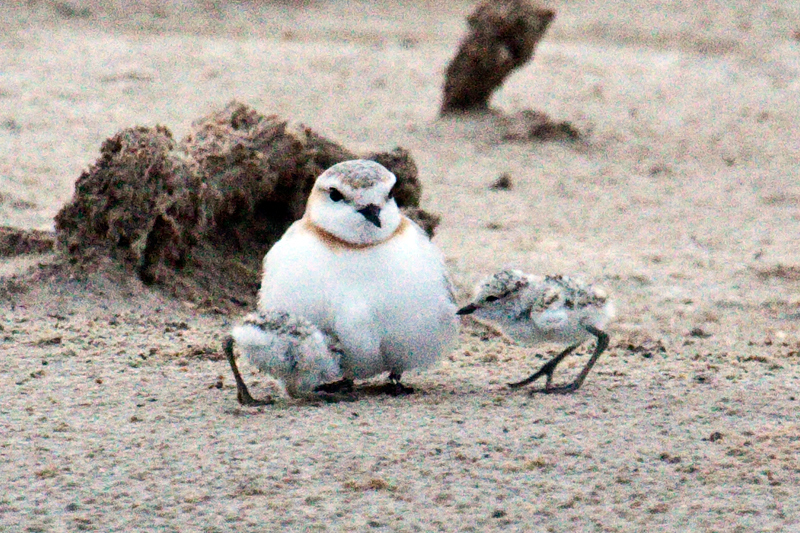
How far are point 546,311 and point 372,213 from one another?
0.80 metres

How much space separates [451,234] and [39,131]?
12.0 ft

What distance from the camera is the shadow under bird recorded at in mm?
5340

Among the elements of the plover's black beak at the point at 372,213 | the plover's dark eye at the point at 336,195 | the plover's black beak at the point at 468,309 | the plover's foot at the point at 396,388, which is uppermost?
the plover's dark eye at the point at 336,195

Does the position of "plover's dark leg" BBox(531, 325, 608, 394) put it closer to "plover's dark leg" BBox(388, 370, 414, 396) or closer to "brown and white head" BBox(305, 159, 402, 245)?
"plover's dark leg" BBox(388, 370, 414, 396)

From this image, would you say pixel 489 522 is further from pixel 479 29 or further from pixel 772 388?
pixel 479 29

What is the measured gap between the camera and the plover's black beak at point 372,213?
16.7ft

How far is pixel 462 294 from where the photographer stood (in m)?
7.52

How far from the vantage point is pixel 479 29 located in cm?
1163

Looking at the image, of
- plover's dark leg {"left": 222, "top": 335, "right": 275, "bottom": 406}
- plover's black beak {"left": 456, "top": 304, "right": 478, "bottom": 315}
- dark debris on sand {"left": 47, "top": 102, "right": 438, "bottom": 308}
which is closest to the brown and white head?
plover's black beak {"left": 456, "top": 304, "right": 478, "bottom": 315}

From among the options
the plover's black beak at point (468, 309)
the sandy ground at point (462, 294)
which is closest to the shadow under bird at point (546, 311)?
the plover's black beak at point (468, 309)

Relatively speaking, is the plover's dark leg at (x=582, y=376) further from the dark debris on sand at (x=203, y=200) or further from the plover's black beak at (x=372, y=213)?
the dark debris on sand at (x=203, y=200)

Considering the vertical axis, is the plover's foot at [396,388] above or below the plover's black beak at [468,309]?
below

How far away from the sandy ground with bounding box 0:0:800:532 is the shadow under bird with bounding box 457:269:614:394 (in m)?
0.21

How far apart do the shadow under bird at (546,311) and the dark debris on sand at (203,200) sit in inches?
68.4
